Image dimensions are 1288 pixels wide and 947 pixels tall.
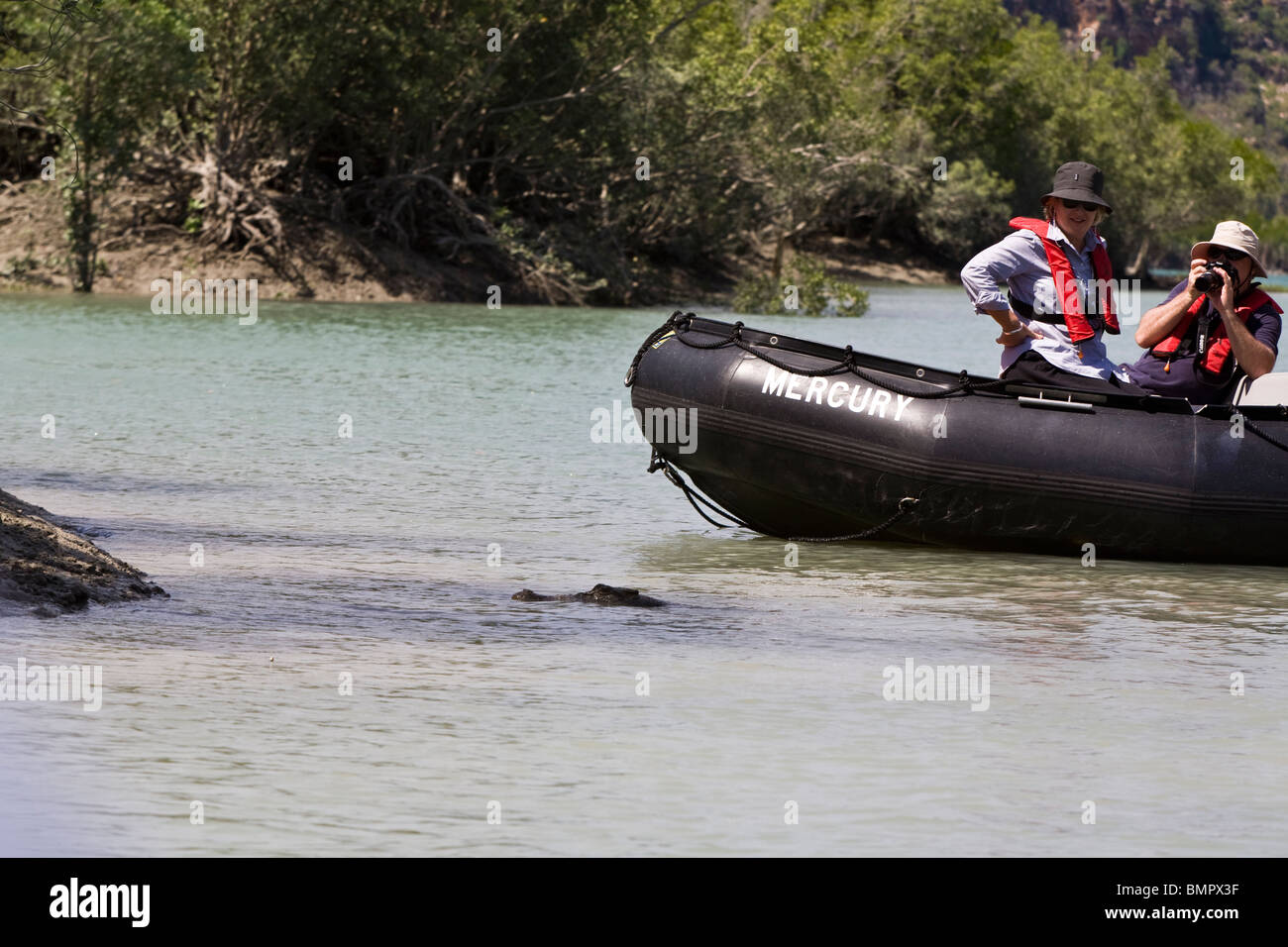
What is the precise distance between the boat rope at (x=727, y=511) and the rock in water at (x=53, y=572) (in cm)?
325

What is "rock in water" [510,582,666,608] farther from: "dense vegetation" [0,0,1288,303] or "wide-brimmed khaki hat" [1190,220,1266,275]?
"dense vegetation" [0,0,1288,303]

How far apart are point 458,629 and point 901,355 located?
17.9 m

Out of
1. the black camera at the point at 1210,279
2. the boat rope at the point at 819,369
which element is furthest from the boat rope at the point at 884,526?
the black camera at the point at 1210,279

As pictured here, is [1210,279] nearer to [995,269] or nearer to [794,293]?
[995,269]

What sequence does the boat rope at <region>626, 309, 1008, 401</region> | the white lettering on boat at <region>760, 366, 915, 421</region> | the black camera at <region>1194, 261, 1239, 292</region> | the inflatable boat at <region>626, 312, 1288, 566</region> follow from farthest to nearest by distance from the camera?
the white lettering on boat at <region>760, 366, 915, 421</region>, the boat rope at <region>626, 309, 1008, 401</region>, the inflatable boat at <region>626, 312, 1288, 566</region>, the black camera at <region>1194, 261, 1239, 292</region>

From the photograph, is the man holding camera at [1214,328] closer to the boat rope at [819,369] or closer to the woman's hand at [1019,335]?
the woman's hand at [1019,335]

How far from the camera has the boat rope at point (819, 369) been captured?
938 centimetres

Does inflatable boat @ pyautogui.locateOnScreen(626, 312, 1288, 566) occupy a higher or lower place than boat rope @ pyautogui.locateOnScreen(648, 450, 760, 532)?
higher

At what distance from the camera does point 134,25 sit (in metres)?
27.9

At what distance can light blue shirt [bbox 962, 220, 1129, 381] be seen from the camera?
29.3 ft

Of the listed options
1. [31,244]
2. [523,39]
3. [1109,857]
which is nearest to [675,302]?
[523,39]

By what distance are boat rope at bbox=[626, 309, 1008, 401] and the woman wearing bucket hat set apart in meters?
0.24

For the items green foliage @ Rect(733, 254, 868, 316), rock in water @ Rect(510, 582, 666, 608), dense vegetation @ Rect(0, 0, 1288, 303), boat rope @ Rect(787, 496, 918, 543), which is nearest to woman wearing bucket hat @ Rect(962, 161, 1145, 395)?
boat rope @ Rect(787, 496, 918, 543)
